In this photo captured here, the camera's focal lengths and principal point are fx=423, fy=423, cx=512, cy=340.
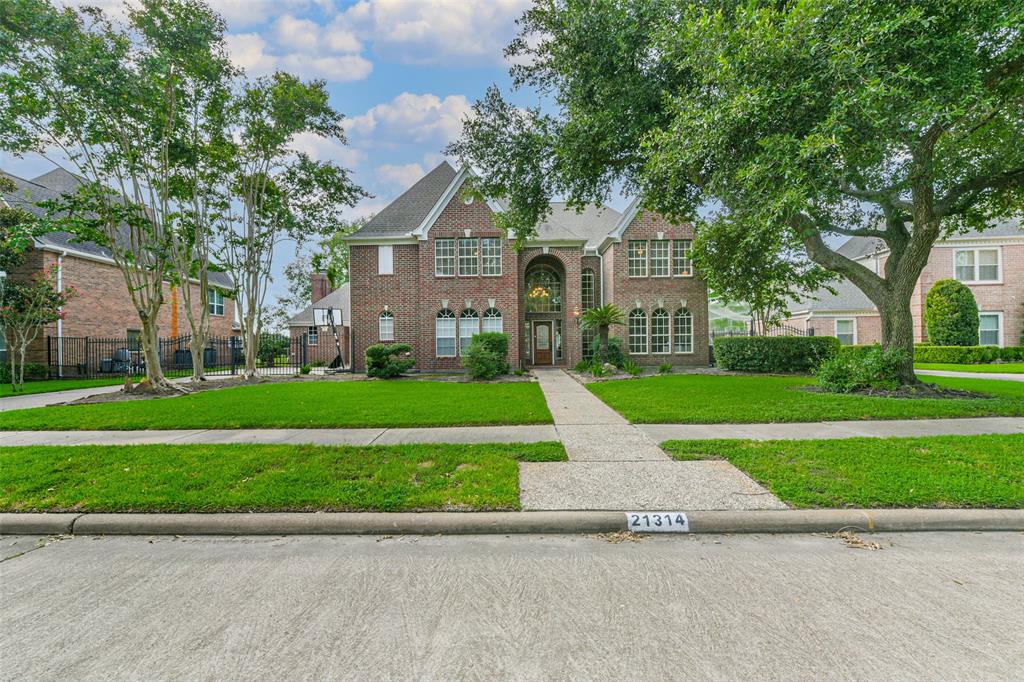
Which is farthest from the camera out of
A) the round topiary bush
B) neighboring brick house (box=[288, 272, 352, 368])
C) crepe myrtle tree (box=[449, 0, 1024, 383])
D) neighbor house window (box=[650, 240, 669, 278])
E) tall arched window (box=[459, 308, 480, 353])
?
neighboring brick house (box=[288, 272, 352, 368])

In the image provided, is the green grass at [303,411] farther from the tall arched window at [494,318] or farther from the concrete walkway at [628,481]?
the tall arched window at [494,318]

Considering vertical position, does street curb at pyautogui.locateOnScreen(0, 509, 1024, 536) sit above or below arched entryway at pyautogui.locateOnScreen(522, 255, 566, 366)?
below

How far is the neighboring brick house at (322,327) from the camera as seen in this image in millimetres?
24266

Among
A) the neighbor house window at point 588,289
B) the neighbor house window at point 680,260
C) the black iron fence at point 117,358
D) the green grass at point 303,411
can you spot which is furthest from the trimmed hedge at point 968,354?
the black iron fence at point 117,358

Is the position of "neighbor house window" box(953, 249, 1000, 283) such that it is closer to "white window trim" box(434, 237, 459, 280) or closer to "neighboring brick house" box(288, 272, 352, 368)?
"white window trim" box(434, 237, 459, 280)

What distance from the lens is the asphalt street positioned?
2168 millimetres

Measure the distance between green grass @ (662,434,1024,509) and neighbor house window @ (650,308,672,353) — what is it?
46.7 ft

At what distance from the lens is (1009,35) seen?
6.95 meters

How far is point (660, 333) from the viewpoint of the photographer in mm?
20188

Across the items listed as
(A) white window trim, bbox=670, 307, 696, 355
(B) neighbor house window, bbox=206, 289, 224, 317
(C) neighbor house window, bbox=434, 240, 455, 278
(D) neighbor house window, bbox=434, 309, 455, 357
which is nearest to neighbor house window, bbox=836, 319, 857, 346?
(A) white window trim, bbox=670, 307, 696, 355

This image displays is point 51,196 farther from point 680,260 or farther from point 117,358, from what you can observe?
point 680,260

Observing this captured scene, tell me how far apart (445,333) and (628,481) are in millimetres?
15117

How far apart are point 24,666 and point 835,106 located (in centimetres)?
989

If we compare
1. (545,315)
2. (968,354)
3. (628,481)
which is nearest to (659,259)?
(545,315)
